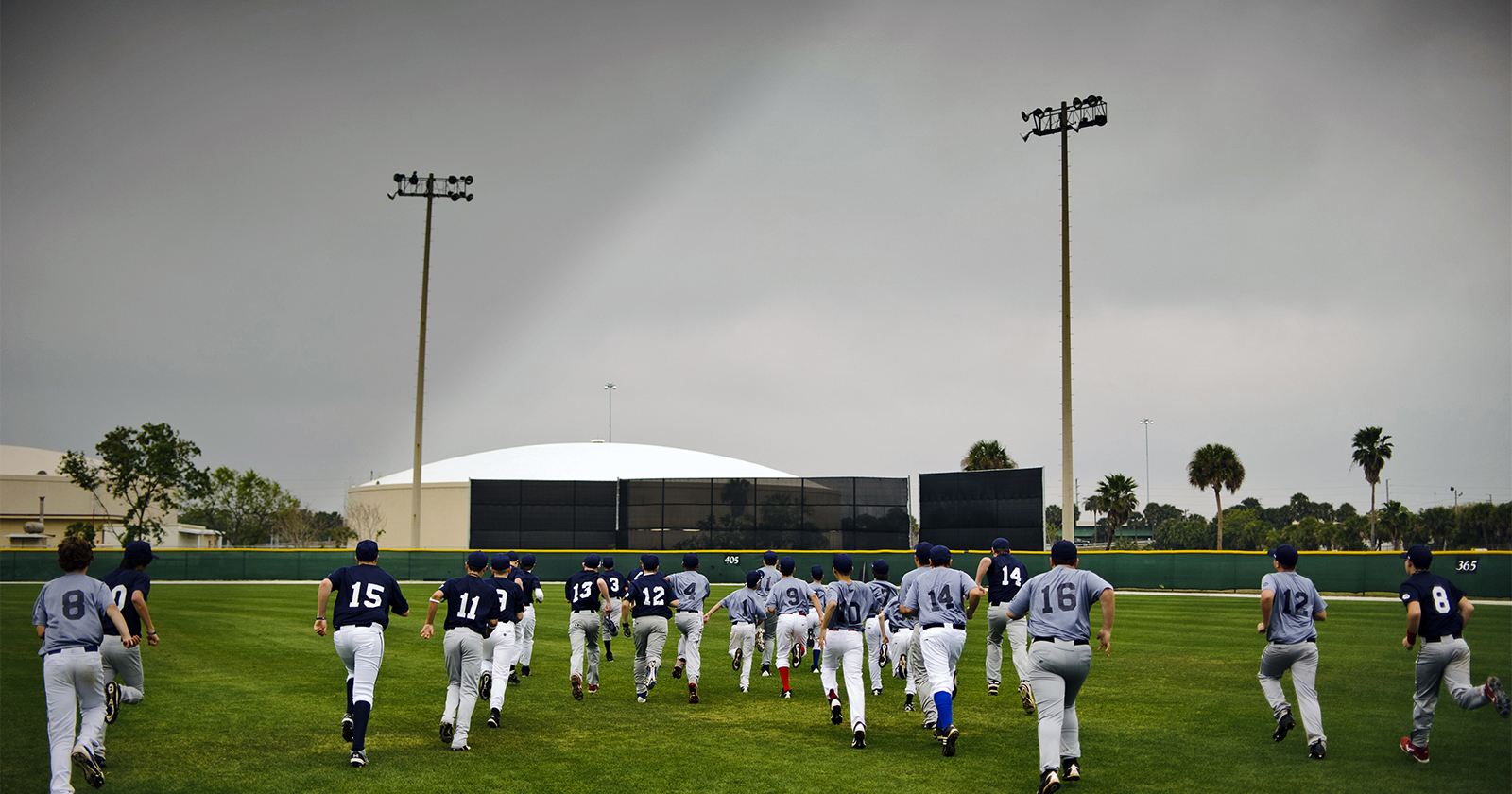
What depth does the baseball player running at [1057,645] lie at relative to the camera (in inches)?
337

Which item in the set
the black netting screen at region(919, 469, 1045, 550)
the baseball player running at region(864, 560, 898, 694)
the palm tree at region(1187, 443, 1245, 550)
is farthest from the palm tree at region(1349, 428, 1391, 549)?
the baseball player running at region(864, 560, 898, 694)

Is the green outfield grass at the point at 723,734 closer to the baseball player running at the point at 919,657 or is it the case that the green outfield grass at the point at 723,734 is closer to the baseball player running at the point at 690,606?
the baseball player running at the point at 919,657

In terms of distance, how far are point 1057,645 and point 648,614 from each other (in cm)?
683

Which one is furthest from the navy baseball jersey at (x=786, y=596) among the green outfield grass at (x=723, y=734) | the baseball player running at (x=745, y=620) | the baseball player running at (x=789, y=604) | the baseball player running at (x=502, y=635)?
the baseball player running at (x=502, y=635)

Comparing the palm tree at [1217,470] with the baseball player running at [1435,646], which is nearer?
the baseball player running at [1435,646]

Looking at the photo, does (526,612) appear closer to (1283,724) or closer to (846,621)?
(846,621)

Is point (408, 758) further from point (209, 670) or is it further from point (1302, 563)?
point (1302, 563)

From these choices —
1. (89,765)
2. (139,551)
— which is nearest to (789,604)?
(139,551)

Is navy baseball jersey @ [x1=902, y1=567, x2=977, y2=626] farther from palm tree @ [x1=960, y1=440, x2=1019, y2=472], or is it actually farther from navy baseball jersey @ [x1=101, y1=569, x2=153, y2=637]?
palm tree @ [x1=960, y1=440, x2=1019, y2=472]

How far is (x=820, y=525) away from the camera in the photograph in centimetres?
5669

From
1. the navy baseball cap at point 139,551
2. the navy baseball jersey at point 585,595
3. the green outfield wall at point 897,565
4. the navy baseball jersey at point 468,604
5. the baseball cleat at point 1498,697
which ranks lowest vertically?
the green outfield wall at point 897,565

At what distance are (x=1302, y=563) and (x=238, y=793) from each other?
1603 inches

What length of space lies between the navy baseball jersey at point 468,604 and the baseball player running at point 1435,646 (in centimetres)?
962

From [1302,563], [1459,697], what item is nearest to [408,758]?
[1459,697]
